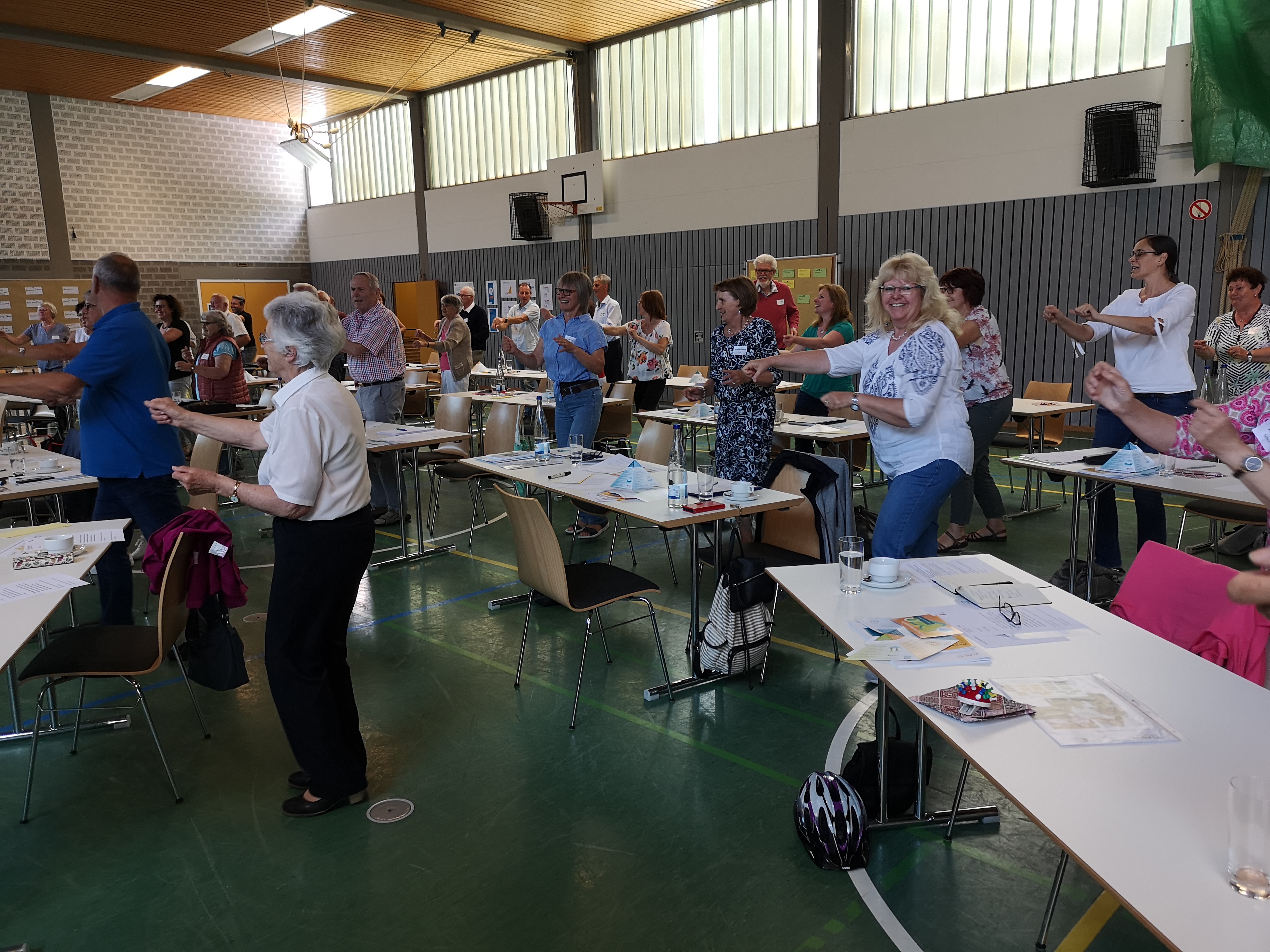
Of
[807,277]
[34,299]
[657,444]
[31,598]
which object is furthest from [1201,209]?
[34,299]

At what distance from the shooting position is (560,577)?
11.3 ft

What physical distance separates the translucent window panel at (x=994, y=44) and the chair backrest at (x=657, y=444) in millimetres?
6786

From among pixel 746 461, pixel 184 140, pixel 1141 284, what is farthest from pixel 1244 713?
pixel 184 140

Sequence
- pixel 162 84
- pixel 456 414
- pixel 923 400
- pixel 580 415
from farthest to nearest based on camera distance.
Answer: pixel 162 84 → pixel 456 414 → pixel 580 415 → pixel 923 400

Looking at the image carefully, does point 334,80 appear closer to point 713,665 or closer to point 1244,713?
point 713,665

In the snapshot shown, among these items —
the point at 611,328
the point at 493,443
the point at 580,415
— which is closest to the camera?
the point at 580,415

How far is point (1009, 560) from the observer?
18.1ft

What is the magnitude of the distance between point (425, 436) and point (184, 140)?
1468 centimetres

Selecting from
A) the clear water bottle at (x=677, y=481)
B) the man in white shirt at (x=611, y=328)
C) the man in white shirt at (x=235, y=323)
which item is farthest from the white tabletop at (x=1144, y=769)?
the man in white shirt at (x=235, y=323)

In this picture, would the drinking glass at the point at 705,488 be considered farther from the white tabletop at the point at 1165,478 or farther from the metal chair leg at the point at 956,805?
the white tabletop at the point at 1165,478

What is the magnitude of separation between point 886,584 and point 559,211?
13.0 m

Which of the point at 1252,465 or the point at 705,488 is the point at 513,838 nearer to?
the point at 705,488

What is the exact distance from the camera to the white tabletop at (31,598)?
92.5 inches

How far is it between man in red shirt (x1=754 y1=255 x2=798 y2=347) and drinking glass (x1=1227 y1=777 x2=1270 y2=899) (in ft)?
20.2
